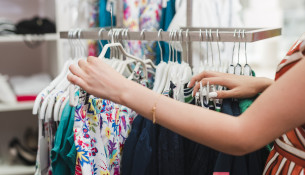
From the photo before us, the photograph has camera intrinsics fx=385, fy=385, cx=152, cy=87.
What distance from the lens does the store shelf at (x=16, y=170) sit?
7.07 feet

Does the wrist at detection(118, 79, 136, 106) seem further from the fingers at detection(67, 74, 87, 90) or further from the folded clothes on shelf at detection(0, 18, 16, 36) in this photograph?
the folded clothes on shelf at detection(0, 18, 16, 36)

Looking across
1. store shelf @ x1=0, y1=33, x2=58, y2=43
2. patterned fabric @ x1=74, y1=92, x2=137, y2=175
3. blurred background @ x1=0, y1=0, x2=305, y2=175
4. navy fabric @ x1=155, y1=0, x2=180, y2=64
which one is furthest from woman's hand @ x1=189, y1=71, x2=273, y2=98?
store shelf @ x1=0, y1=33, x2=58, y2=43

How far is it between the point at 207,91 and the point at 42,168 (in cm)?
59

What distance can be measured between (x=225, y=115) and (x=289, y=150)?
0.27m

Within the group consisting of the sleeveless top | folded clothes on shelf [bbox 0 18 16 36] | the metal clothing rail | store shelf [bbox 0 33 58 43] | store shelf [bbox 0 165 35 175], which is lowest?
store shelf [bbox 0 165 35 175]

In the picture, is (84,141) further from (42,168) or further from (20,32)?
(20,32)

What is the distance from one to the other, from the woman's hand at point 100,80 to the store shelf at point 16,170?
1418mm

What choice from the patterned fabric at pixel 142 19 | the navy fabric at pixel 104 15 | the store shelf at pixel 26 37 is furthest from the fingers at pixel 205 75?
the store shelf at pixel 26 37

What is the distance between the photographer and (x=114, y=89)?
882 mm

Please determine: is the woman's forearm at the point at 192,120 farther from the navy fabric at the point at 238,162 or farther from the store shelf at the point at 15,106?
the store shelf at the point at 15,106

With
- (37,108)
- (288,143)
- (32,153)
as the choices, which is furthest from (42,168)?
(32,153)

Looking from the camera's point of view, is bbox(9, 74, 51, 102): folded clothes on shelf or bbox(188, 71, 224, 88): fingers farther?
bbox(9, 74, 51, 102): folded clothes on shelf

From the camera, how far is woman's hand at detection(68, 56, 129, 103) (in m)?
0.88

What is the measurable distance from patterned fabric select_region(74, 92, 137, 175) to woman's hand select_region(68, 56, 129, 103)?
0.11 meters
